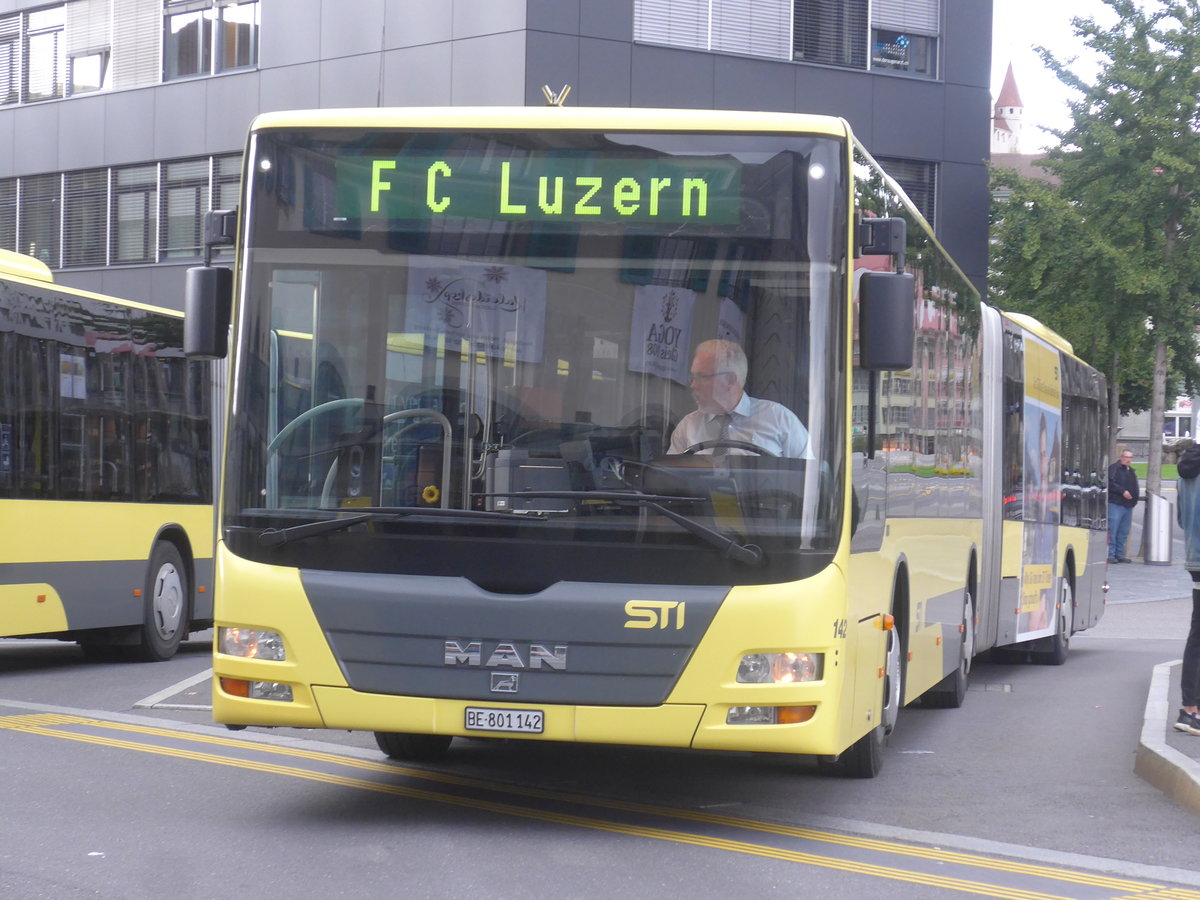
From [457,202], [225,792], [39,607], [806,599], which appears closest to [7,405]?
[39,607]

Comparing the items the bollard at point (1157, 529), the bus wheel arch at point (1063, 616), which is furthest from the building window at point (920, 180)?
the bus wheel arch at point (1063, 616)

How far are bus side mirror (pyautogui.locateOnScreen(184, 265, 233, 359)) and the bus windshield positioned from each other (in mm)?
283

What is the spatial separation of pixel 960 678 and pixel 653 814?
5.27 meters

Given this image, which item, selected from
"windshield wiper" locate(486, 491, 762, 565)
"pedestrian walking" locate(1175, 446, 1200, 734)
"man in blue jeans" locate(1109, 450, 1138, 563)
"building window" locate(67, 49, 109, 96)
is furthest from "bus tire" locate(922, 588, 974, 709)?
"building window" locate(67, 49, 109, 96)

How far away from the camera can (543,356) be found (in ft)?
23.2

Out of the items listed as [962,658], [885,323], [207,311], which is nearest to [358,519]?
[207,311]

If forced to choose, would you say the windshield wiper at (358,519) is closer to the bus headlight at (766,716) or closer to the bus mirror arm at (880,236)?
the bus headlight at (766,716)

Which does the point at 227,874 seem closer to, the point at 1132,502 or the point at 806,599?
the point at 806,599

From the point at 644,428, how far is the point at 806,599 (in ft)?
2.97

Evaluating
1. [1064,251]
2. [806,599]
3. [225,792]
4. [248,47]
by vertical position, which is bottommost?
[225,792]

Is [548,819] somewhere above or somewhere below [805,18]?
below

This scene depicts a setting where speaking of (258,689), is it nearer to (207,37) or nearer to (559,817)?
(559,817)

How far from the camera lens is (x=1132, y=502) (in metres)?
31.4

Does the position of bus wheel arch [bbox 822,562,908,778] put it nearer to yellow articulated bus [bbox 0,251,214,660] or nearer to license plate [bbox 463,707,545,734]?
license plate [bbox 463,707,545,734]
